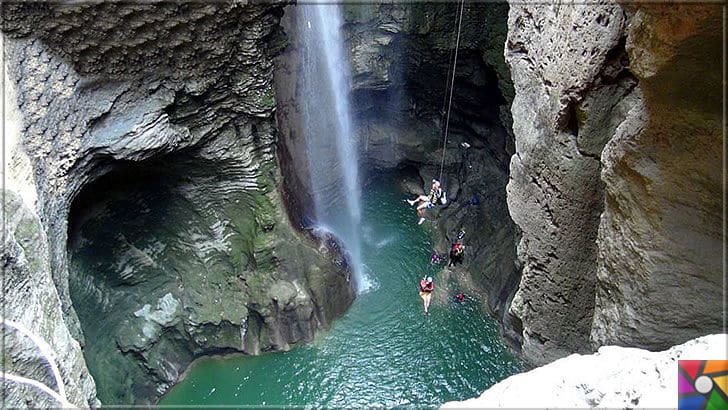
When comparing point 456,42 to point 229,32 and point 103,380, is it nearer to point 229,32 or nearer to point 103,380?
point 229,32

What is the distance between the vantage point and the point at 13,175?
264 inches

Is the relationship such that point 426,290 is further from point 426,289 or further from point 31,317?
point 31,317

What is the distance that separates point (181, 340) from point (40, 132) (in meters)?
5.40

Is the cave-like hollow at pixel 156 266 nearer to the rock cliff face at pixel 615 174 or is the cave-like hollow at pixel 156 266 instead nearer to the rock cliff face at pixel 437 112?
the rock cliff face at pixel 437 112

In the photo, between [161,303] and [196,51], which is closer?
[196,51]

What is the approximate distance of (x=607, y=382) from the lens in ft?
10.7

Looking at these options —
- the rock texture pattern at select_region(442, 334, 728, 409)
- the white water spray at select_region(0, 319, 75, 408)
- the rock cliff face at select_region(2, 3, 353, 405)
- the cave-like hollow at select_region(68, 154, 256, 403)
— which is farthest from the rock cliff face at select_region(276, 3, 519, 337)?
the rock texture pattern at select_region(442, 334, 728, 409)

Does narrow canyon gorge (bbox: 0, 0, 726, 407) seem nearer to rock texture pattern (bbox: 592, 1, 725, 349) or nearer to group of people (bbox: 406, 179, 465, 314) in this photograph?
rock texture pattern (bbox: 592, 1, 725, 349)

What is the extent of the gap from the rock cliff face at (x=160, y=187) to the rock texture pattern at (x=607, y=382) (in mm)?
4955

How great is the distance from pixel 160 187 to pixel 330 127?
5.49m

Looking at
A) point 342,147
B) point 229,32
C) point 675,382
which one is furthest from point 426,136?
point 675,382

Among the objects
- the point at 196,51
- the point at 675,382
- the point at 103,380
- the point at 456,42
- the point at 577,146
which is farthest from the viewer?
the point at 456,42

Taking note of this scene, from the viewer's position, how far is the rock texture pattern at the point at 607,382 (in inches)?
120

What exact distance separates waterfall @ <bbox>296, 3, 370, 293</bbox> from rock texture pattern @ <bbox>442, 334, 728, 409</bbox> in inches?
367
